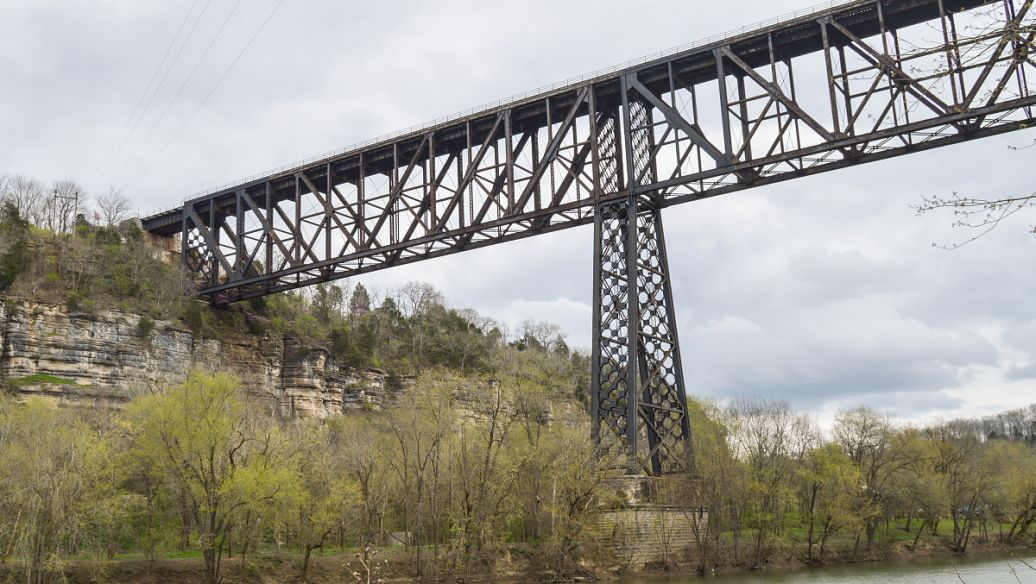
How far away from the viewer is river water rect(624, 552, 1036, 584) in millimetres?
37031

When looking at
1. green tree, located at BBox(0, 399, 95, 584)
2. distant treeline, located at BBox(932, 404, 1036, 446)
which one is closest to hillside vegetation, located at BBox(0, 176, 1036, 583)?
green tree, located at BBox(0, 399, 95, 584)

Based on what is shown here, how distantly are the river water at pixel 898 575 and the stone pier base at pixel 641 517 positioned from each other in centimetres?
142

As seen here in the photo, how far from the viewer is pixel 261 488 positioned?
35875mm

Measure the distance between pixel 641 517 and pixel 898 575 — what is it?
43.6 feet

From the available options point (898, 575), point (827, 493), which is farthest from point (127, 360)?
point (898, 575)

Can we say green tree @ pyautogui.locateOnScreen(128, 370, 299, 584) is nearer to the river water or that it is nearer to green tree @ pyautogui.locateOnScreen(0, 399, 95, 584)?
green tree @ pyautogui.locateOnScreen(0, 399, 95, 584)

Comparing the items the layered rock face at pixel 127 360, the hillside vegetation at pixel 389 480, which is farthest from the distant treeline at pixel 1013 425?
the layered rock face at pixel 127 360

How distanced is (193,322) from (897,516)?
53614 millimetres

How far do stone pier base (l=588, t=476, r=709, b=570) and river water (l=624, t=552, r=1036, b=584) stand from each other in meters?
1.42

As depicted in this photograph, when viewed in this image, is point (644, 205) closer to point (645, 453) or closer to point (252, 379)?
point (645, 453)

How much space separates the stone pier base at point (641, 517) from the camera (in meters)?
37.4

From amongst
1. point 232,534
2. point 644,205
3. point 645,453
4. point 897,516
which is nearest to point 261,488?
point 232,534

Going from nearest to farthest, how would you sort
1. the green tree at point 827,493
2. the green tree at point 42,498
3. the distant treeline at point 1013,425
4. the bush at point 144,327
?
the green tree at point 42,498
the green tree at point 827,493
the bush at point 144,327
the distant treeline at point 1013,425

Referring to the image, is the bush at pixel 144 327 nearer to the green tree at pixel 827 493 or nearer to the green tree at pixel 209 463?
the green tree at pixel 209 463
